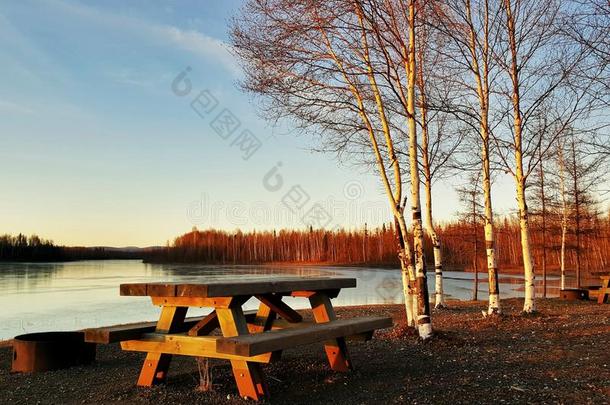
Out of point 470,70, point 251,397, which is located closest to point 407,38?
point 470,70

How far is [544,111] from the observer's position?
39.2 feet

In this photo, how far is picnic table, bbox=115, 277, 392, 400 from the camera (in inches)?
179

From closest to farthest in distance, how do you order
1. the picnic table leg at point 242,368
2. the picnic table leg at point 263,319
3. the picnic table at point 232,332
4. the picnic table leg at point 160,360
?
1. the picnic table at point 232,332
2. the picnic table leg at point 242,368
3. the picnic table leg at point 160,360
4. the picnic table leg at point 263,319

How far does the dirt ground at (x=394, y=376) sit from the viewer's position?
4.89 m

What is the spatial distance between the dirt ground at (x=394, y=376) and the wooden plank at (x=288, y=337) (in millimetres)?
514

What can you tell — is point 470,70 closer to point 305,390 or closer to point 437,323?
point 437,323

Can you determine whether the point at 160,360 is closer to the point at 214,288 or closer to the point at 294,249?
the point at 214,288

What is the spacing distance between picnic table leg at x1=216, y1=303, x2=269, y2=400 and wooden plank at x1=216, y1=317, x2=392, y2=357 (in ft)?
0.84

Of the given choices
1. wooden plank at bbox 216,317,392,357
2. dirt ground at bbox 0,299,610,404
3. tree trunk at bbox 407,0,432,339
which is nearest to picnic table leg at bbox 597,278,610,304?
dirt ground at bbox 0,299,610,404

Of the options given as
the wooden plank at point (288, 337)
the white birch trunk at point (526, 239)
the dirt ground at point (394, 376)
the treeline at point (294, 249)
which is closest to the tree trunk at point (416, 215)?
the dirt ground at point (394, 376)

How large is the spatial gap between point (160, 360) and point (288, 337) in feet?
4.90

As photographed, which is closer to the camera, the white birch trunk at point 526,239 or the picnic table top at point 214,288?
the picnic table top at point 214,288

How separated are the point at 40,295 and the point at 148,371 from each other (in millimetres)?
23435

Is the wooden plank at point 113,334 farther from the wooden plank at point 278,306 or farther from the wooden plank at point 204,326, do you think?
the wooden plank at point 278,306
